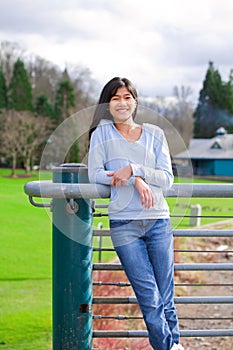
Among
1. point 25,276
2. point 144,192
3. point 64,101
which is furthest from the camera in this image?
point 64,101

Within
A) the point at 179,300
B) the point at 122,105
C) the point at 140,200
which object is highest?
the point at 122,105

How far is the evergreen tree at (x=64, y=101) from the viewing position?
37938 mm

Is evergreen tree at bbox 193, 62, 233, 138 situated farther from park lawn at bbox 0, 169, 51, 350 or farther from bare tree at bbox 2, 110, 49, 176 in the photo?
park lawn at bbox 0, 169, 51, 350

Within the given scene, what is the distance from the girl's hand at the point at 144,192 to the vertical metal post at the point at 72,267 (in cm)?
24

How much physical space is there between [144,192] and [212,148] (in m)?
42.0

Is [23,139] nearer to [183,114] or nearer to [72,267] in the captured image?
[183,114]

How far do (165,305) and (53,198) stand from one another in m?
0.59

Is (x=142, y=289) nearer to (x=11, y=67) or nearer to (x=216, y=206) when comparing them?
(x=216, y=206)

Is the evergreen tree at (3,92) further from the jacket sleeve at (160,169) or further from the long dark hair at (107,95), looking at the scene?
the jacket sleeve at (160,169)

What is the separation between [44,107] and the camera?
37.7 meters

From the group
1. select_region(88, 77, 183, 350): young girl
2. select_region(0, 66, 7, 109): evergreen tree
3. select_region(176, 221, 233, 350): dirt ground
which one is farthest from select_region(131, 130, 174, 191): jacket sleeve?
select_region(0, 66, 7, 109): evergreen tree

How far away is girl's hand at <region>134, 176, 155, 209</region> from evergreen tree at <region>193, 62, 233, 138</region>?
47.1m

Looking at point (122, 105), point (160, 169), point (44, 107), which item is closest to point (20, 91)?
point (44, 107)

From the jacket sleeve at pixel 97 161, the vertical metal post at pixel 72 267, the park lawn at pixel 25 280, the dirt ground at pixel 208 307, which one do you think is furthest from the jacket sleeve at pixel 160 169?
the dirt ground at pixel 208 307
